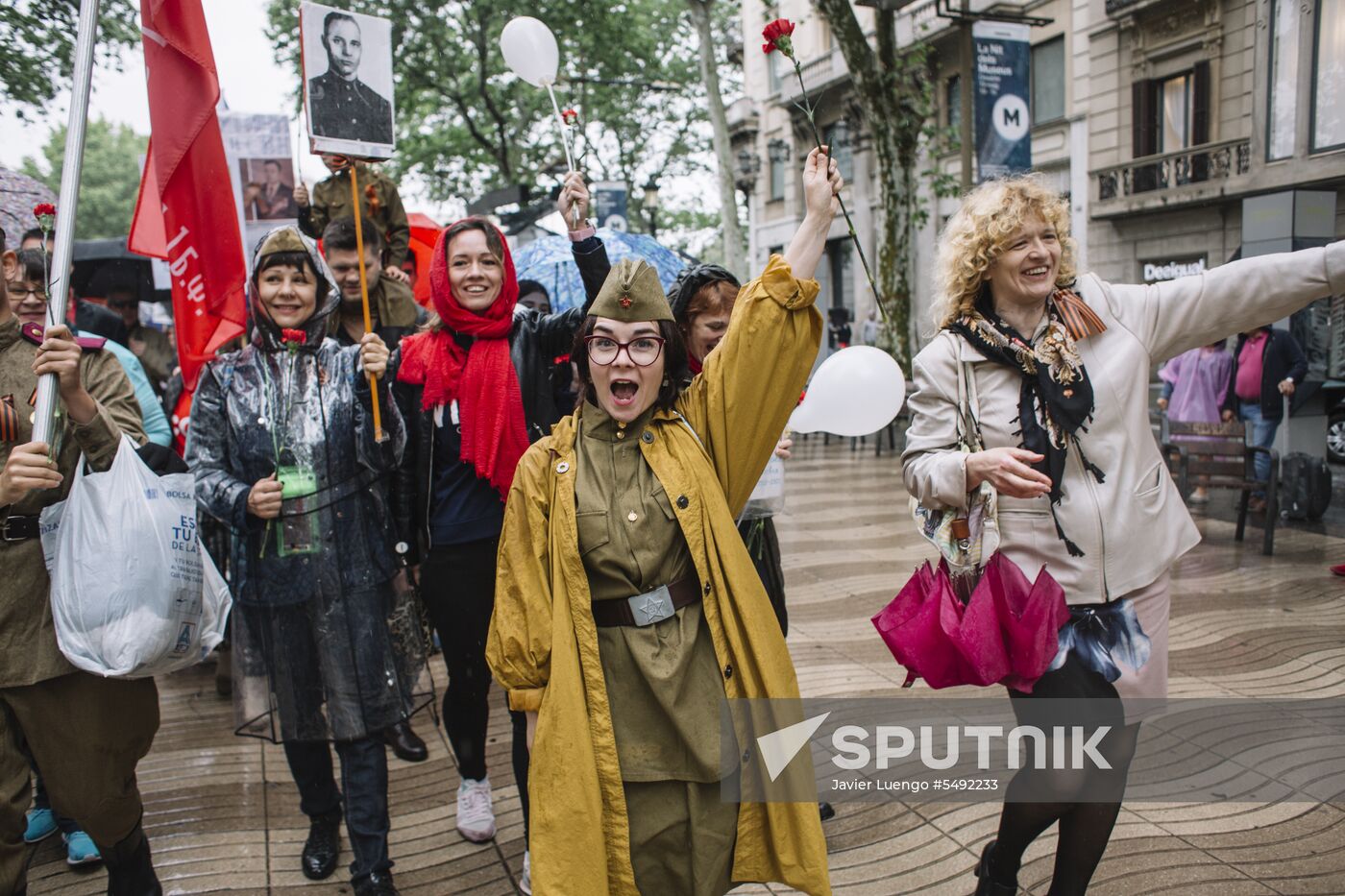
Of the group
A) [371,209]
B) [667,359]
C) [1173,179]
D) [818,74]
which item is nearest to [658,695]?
[667,359]

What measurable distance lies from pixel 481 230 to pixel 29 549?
1601 millimetres

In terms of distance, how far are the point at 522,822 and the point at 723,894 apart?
1.44 meters

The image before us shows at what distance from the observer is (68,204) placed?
8.48ft

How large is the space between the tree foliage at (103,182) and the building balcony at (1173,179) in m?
49.2

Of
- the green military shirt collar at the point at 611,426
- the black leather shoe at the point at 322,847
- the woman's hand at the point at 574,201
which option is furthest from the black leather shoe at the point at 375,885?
the woman's hand at the point at 574,201

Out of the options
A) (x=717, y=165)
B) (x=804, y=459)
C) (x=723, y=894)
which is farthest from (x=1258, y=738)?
(x=717, y=165)

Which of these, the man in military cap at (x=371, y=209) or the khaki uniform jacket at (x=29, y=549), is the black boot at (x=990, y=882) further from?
the man in military cap at (x=371, y=209)

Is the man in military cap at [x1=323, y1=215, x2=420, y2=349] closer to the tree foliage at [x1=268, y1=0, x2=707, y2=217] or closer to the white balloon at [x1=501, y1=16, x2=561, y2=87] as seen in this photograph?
the white balloon at [x1=501, y1=16, x2=561, y2=87]

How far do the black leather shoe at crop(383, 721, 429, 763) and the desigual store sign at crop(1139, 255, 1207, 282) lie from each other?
18.0m

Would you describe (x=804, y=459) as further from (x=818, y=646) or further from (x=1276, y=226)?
(x=818, y=646)

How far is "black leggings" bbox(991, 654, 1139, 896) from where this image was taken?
2480 millimetres

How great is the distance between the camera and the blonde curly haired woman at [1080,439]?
2.46 meters

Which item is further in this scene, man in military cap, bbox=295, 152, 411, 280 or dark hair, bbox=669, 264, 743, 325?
man in military cap, bbox=295, 152, 411, 280

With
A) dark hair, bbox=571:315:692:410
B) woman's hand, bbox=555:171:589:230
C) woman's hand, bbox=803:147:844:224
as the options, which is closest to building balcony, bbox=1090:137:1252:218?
woman's hand, bbox=555:171:589:230
